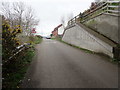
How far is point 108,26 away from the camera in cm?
642

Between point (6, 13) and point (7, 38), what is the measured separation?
1955 cm

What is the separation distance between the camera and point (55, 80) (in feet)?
10.1

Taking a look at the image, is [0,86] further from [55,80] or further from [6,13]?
[6,13]

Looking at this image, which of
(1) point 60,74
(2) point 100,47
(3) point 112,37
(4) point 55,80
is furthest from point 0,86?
(3) point 112,37

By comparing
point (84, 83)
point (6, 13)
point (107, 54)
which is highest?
point (6, 13)

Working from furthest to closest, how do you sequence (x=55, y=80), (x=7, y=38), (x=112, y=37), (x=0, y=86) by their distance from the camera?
(x=112, y=37) → (x=7, y=38) → (x=55, y=80) → (x=0, y=86)

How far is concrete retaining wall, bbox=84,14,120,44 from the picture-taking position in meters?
5.86

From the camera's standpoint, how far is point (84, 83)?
9.48 feet

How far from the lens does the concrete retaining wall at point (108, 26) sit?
5860 millimetres

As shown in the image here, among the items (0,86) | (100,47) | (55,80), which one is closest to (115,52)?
(100,47)

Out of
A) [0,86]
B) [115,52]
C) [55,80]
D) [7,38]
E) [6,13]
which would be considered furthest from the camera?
[6,13]

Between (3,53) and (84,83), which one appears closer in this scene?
(84,83)

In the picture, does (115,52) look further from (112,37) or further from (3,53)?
(3,53)

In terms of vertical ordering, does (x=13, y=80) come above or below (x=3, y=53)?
below
